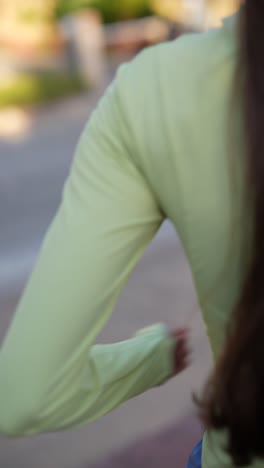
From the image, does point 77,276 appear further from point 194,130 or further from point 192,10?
point 192,10

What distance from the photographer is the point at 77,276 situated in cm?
111

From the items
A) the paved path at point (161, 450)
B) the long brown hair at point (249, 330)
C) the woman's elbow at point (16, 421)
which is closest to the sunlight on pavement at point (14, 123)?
the paved path at point (161, 450)

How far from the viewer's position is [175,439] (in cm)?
369

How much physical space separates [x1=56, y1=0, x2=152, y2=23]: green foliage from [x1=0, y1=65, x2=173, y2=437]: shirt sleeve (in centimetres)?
1447

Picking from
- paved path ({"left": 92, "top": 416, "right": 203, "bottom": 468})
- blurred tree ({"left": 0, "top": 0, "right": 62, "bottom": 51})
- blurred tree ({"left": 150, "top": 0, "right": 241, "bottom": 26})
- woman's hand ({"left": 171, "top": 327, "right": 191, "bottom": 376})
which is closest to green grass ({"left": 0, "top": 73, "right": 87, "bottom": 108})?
blurred tree ({"left": 0, "top": 0, "right": 62, "bottom": 51})

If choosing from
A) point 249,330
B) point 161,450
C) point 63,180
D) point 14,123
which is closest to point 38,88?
point 14,123

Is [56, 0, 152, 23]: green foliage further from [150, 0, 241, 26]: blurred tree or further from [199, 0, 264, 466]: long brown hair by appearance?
[199, 0, 264, 466]: long brown hair

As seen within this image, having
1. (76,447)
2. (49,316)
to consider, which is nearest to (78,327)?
(49,316)

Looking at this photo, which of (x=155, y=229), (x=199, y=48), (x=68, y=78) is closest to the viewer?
(x=199, y=48)

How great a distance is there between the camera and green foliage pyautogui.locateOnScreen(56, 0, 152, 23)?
49.9 ft

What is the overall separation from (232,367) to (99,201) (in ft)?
0.83

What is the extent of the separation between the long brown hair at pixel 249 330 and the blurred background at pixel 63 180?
0.19 meters

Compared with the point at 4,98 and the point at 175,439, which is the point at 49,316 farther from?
the point at 4,98

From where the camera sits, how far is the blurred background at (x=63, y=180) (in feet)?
11.9
